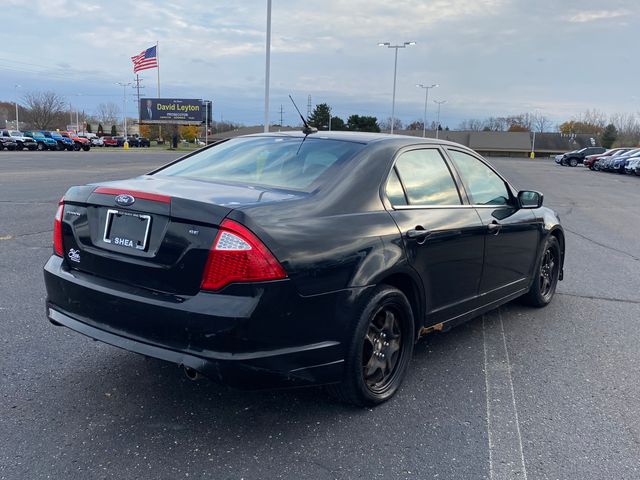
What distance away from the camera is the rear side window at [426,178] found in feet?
12.6

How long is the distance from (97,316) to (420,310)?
1977 millimetres

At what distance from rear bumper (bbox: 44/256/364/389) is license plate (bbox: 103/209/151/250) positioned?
9.3 inches

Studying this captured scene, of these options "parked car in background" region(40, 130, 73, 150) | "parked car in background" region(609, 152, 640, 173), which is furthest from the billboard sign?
"parked car in background" region(609, 152, 640, 173)

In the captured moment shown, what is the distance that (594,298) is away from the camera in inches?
237

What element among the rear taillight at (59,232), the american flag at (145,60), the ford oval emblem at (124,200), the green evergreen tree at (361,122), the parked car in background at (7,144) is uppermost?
the american flag at (145,60)

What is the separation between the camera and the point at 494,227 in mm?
4426

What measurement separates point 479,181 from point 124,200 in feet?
9.34

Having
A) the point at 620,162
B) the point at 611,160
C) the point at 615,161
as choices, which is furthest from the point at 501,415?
the point at 611,160

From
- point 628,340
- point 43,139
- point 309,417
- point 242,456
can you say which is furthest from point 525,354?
point 43,139

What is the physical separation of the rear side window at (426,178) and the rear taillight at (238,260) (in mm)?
1330

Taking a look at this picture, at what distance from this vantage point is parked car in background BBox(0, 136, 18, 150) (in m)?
46.6

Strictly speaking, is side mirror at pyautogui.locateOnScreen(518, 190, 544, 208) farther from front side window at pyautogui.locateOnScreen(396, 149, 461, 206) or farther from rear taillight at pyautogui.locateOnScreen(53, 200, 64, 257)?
rear taillight at pyautogui.locateOnScreen(53, 200, 64, 257)

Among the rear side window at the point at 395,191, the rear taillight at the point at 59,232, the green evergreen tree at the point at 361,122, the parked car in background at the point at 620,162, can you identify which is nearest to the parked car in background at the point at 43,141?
the green evergreen tree at the point at 361,122

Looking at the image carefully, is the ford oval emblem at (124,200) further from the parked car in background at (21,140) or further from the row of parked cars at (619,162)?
the parked car in background at (21,140)
